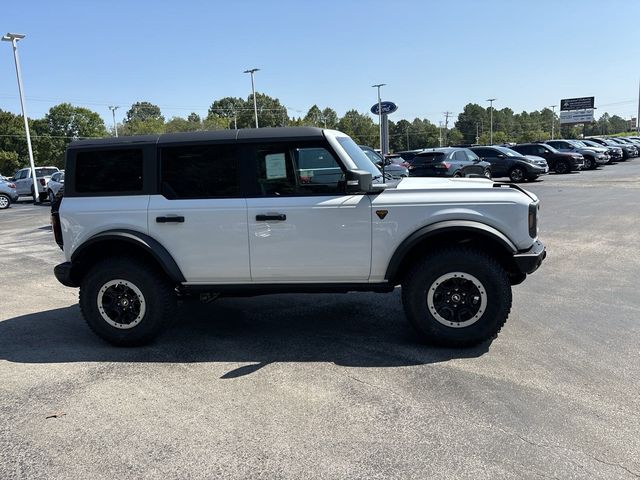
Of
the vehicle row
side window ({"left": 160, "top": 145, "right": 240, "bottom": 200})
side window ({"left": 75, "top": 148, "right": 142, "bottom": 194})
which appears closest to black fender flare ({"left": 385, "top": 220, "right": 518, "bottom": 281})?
side window ({"left": 160, "top": 145, "right": 240, "bottom": 200})

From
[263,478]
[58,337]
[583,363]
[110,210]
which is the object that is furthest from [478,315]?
[58,337]

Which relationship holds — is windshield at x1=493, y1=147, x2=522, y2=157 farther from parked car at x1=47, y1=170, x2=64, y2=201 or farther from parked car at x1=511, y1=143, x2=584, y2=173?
parked car at x1=47, y1=170, x2=64, y2=201

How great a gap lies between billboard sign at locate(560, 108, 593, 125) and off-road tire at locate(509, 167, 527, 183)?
70.3 metres

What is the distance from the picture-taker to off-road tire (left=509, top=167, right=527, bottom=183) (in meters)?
22.8

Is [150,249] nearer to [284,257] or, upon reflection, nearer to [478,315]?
[284,257]

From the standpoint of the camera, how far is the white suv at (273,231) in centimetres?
443

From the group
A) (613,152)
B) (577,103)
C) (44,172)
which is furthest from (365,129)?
(44,172)

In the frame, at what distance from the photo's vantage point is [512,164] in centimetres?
2298

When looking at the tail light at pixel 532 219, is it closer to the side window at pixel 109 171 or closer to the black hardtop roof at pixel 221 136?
the black hardtop roof at pixel 221 136

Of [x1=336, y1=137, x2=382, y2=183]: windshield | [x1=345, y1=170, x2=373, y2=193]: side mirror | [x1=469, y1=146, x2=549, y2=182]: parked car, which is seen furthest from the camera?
[x1=469, y1=146, x2=549, y2=182]: parked car

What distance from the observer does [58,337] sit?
529 centimetres

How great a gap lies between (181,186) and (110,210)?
699mm

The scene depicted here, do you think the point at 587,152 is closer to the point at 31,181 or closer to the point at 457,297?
the point at 457,297

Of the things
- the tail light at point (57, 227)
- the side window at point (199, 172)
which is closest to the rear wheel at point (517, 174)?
the side window at point (199, 172)
